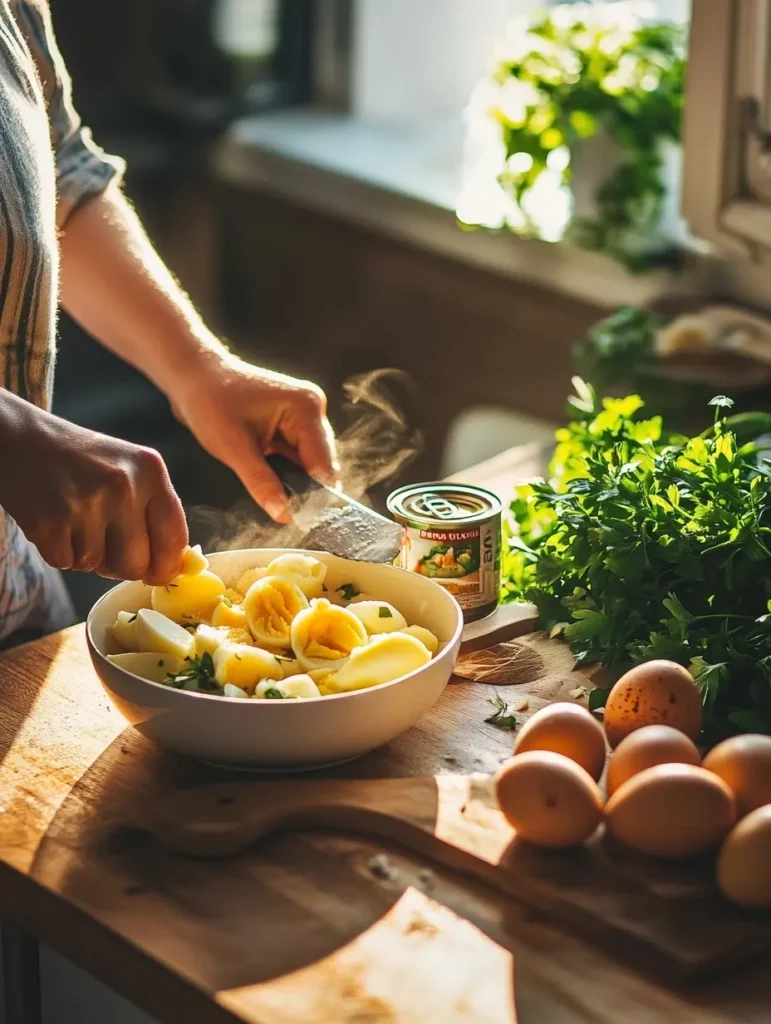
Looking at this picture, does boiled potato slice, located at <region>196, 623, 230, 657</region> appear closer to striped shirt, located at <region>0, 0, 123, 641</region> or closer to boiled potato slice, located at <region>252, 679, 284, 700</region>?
boiled potato slice, located at <region>252, 679, 284, 700</region>

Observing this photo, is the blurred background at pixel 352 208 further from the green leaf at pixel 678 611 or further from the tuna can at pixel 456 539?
the green leaf at pixel 678 611

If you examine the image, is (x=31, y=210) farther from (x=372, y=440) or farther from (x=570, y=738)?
(x=570, y=738)

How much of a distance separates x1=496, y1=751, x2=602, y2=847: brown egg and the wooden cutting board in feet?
0.08

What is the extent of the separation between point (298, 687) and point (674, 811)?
311 mm

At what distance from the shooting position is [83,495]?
3.34ft

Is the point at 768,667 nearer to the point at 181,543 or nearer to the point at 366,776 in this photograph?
the point at 366,776

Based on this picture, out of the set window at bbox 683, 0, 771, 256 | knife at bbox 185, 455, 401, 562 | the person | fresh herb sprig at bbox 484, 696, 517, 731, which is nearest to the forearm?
the person

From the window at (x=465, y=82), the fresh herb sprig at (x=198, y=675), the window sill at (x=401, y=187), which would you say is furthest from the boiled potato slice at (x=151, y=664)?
the window at (x=465, y=82)

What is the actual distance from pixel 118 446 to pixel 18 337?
0.37m

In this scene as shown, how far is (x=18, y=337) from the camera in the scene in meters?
1.36

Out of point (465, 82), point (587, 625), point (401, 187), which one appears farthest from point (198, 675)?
point (465, 82)

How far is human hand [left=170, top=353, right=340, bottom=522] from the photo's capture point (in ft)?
4.51

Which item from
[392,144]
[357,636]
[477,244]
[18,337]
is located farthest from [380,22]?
[357,636]

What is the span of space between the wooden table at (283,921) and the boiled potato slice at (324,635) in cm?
9
